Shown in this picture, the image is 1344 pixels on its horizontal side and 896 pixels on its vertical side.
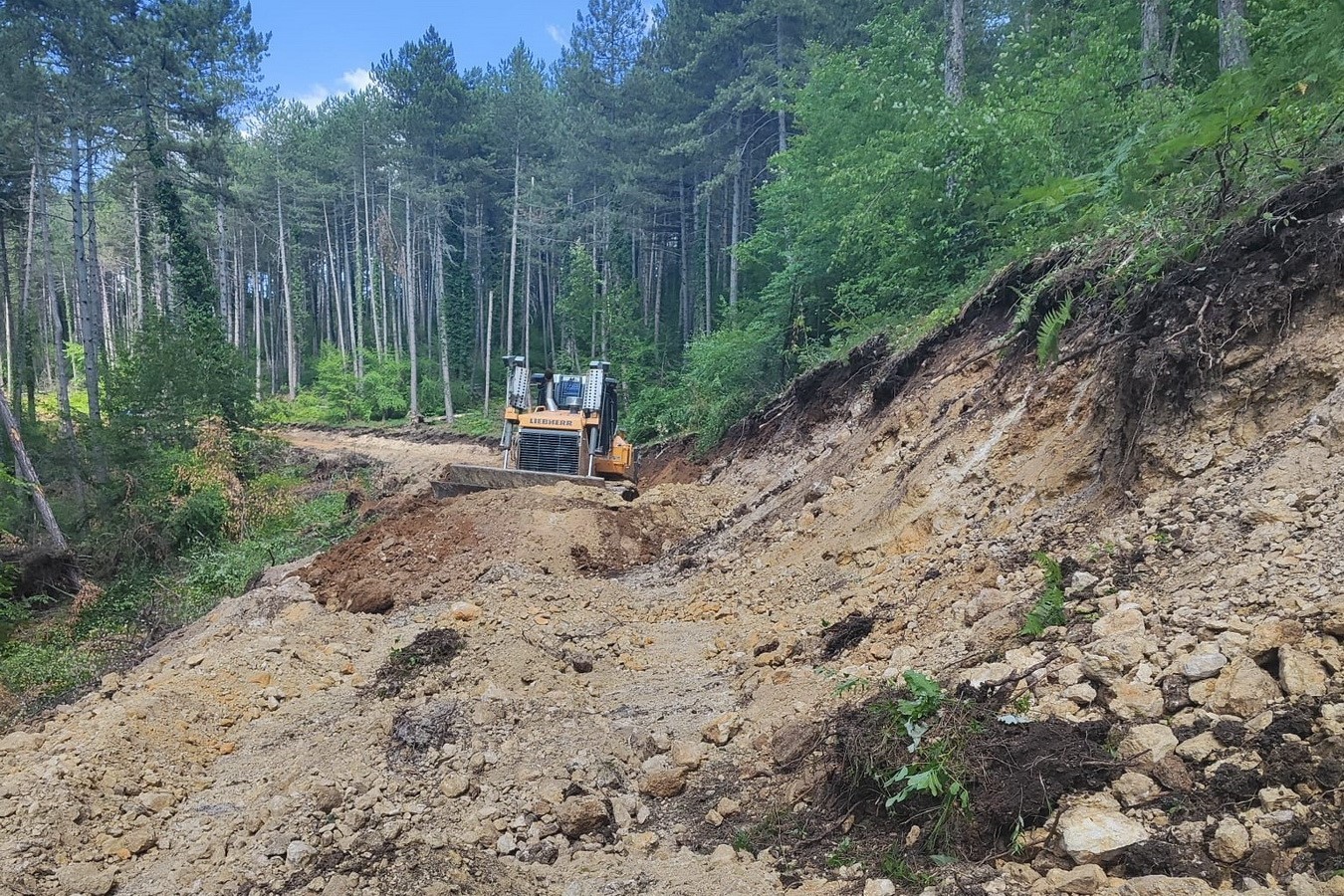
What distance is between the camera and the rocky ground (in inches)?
94.5

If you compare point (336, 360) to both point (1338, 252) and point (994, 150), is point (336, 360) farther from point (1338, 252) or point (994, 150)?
point (1338, 252)

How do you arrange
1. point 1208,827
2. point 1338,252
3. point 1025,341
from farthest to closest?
1. point 1025,341
2. point 1338,252
3. point 1208,827

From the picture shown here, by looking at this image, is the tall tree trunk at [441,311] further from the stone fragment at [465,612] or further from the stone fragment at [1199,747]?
the stone fragment at [1199,747]

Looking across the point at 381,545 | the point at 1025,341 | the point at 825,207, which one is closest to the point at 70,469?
the point at 381,545

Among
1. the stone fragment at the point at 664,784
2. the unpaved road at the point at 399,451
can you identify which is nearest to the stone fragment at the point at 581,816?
the stone fragment at the point at 664,784

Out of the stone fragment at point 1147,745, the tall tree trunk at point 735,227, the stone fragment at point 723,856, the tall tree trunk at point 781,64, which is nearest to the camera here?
the stone fragment at point 1147,745

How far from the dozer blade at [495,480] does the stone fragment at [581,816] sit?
26.0ft

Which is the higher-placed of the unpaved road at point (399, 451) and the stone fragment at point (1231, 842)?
the stone fragment at point (1231, 842)

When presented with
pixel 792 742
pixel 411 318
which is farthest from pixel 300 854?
pixel 411 318

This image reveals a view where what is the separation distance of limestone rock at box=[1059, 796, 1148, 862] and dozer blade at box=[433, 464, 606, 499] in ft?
30.8

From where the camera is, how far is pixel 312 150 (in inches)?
1656

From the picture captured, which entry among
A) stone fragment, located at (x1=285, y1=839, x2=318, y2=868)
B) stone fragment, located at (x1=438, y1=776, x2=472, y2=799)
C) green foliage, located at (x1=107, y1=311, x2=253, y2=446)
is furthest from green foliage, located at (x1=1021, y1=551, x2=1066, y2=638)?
green foliage, located at (x1=107, y1=311, x2=253, y2=446)

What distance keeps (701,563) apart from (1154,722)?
19.5 ft

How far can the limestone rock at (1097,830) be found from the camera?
222 cm
